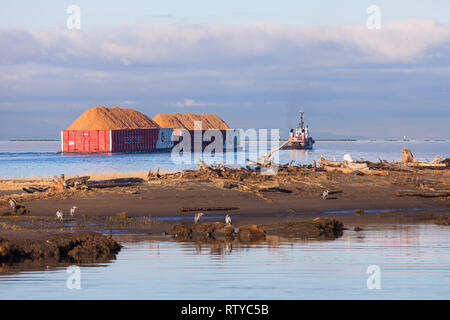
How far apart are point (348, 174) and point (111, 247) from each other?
17685mm

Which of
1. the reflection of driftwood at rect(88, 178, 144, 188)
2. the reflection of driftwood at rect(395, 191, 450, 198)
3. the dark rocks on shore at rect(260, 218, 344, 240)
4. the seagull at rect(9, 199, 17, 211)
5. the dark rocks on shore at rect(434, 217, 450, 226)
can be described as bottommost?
the dark rocks on shore at rect(434, 217, 450, 226)

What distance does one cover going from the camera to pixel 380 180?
30844 millimetres

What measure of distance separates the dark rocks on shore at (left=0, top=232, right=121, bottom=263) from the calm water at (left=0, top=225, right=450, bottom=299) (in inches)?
18.8

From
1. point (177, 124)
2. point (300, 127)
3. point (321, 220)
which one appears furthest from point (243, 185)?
point (177, 124)

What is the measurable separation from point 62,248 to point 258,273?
15.4ft

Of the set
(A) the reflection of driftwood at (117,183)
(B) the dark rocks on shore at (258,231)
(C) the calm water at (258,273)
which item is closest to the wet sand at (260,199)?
(A) the reflection of driftwood at (117,183)

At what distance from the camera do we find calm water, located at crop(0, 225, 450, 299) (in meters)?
11.4

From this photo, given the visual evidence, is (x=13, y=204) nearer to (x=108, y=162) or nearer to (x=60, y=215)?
(x=60, y=215)

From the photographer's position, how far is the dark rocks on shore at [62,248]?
14852 mm

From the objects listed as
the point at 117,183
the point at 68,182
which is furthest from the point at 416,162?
the point at 68,182

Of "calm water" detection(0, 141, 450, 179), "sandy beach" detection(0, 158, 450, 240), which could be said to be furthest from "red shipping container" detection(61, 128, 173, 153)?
"sandy beach" detection(0, 158, 450, 240)

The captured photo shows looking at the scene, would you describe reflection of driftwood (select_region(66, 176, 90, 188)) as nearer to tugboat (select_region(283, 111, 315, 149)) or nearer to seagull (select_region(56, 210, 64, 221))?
seagull (select_region(56, 210, 64, 221))

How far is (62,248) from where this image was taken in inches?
611

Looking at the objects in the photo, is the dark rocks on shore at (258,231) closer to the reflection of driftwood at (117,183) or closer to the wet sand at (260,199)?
the wet sand at (260,199)
